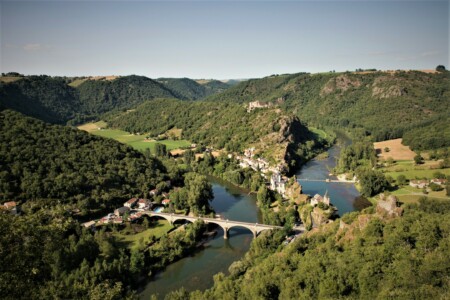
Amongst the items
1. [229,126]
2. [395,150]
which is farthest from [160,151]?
[395,150]

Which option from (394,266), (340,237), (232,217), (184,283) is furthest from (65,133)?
(394,266)

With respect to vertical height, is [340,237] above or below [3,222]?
below

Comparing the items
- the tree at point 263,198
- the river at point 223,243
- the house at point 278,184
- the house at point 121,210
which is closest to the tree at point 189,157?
the river at point 223,243

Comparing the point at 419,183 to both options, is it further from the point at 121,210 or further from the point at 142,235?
the point at 121,210

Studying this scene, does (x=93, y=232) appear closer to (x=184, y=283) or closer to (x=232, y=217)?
(x=184, y=283)

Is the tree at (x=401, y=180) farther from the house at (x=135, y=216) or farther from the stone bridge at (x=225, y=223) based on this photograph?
the house at (x=135, y=216)

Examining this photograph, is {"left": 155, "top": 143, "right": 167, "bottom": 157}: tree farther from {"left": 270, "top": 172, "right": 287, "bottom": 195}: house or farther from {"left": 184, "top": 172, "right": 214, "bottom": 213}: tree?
{"left": 270, "top": 172, "right": 287, "bottom": 195}: house
